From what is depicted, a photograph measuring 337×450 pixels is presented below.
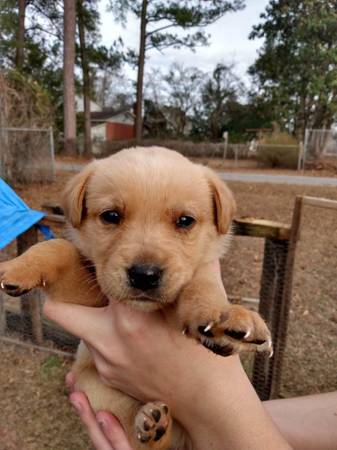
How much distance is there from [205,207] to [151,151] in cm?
38

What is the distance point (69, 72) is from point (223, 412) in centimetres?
1568

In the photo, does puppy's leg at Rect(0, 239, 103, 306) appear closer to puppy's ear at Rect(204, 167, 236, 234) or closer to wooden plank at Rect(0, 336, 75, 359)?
puppy's ear at Rect(204, 167, 236, 234)

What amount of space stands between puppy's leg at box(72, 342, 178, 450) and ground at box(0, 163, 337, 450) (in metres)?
1.57

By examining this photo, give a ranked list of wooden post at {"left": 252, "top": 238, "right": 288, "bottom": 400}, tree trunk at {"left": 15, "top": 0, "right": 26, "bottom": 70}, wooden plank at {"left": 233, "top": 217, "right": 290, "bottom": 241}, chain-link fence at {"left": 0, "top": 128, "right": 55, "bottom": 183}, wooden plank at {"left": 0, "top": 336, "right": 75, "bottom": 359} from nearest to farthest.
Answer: wooden plank at {"left": 233, "top": 217, "right": 290, "bottom": 241}, wooden post at {"left": 252, "top": 238, "right": 288, "bottom": 400}, wooden plank at {"left": 0, "top": 336, "right": 75, "bottom": 359}, chain-link fence at {"left": 0, "top": 128, "right": 55, "bottom": 183}, tree trunk at {"left": 15, "top": 0, "right": 26, "bottom": 70}

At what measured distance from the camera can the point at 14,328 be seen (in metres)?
4.21

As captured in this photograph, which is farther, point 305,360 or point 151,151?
point 305,360

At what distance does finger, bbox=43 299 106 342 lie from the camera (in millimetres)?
1712

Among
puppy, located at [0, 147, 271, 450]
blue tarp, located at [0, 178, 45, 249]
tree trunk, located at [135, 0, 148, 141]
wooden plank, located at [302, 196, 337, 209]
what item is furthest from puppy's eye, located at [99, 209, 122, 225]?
tree trunk, located at [135, 0, 148, 141]

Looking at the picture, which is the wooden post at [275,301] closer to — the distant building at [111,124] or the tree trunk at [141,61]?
the tree trunk at [141,61]

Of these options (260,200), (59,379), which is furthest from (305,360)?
(260,200)

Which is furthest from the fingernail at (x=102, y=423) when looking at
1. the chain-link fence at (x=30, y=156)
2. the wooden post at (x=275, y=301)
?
the chain-link fence at (x=30, y=156)

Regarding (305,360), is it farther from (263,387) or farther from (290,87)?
(290,87)

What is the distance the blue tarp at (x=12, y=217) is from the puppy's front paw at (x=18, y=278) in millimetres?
1833

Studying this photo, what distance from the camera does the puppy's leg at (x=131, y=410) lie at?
5.22ft
